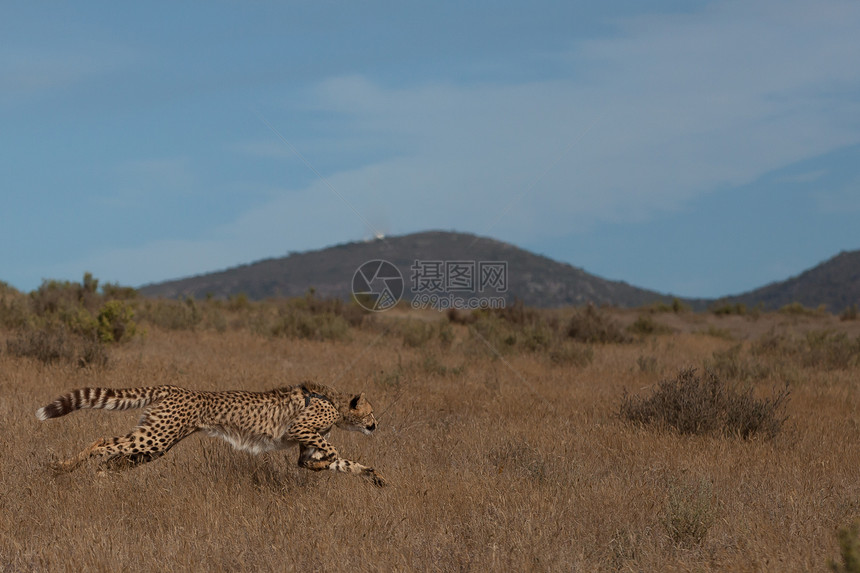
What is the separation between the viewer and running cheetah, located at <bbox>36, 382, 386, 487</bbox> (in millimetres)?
5633

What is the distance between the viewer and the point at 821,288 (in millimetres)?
78938

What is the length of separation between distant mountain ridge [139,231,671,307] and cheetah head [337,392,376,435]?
66.3 metres

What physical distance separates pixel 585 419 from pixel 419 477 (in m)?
3.29

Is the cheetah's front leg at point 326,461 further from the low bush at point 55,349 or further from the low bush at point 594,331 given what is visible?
the low bush at point 594,331

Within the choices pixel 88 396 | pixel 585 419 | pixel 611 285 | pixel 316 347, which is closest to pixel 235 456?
pixel 88 396

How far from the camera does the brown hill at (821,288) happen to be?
7550cm

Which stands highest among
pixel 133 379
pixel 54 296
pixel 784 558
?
pixel 54 296

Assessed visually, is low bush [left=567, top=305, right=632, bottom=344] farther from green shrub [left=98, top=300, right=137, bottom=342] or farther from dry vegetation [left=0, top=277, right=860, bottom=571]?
green shrub [left=98, top=300, right=137, bottom=342]

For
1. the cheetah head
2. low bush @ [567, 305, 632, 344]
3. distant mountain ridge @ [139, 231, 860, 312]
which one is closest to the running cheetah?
the cheetah head

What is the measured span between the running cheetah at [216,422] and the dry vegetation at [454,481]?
18 centimetres

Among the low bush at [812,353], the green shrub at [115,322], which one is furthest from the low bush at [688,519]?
the green shrub at [115,322]

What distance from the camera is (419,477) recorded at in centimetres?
574

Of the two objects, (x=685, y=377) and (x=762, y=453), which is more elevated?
(x=685, y=377)

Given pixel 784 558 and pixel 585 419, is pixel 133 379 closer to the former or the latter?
pixel 585 419
